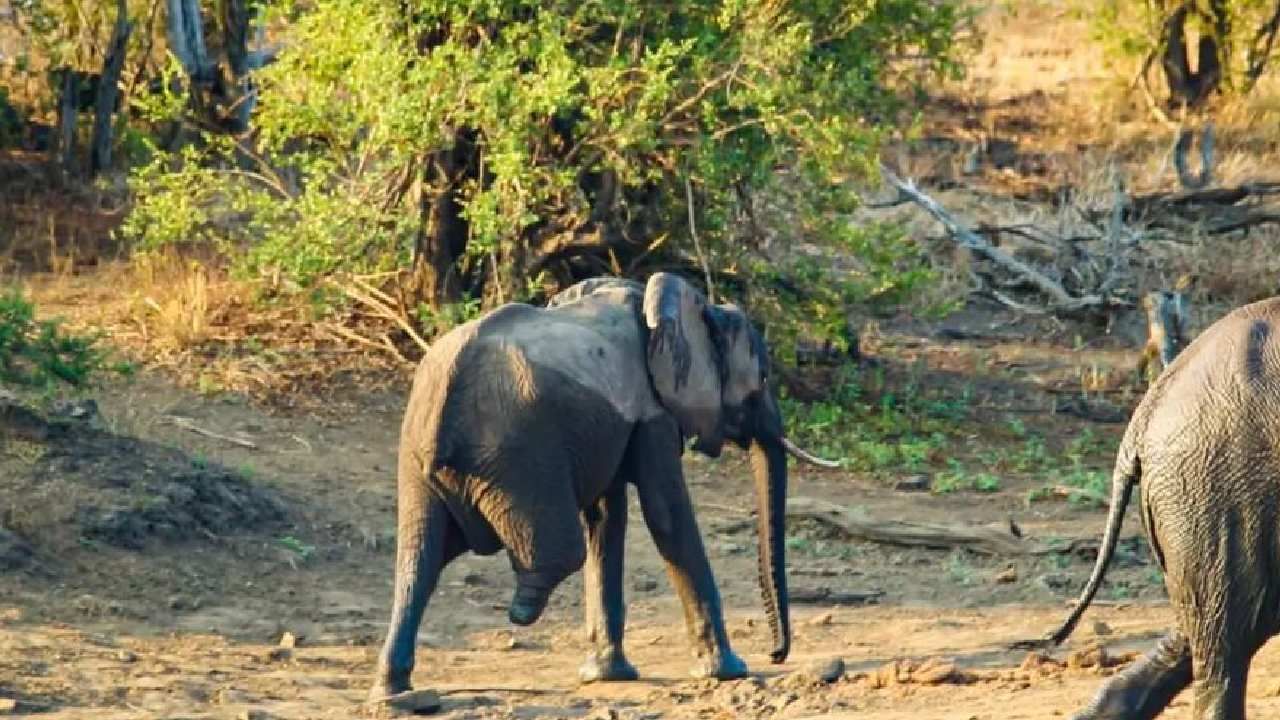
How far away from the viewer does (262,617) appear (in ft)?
34.0

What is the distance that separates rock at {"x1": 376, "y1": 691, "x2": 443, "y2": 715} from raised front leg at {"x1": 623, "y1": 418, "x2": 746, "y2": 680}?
1126mm

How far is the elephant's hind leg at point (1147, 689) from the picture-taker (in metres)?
7.16

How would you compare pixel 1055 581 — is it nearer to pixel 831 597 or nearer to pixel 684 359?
pixel 831 597

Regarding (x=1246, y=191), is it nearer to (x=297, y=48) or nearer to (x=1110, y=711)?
(x=297, y=48)

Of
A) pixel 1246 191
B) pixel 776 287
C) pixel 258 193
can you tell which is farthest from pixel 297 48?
pixel 1246 191

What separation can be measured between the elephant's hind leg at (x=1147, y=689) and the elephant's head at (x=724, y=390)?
A: 92.2 inches

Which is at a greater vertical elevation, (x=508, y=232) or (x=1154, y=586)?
(x=508, y=232)

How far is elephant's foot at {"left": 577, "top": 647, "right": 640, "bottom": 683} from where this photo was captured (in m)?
9.30

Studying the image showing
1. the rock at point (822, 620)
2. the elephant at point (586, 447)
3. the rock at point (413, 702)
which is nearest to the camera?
the rock at point (413, 702)

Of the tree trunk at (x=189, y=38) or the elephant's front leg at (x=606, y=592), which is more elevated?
the tree trunk at (x=189, y=38)

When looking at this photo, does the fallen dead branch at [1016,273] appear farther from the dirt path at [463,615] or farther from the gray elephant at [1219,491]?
the gray elephant at [1219,491]

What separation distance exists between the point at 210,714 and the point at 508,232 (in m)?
5.53

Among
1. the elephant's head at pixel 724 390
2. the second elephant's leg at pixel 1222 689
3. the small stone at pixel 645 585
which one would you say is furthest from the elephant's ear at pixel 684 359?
the second elephant's leg at pixel 1222 689

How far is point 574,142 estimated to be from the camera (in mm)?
13680
